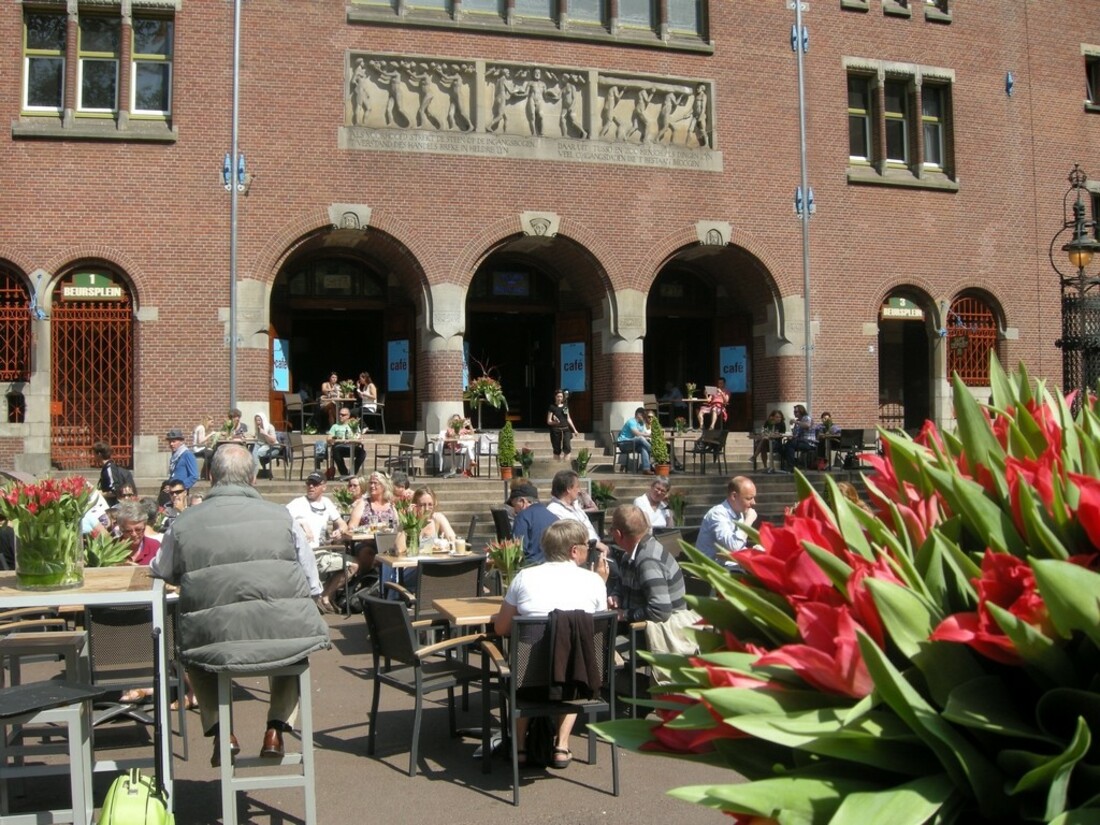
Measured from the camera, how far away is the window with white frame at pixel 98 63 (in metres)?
19.2

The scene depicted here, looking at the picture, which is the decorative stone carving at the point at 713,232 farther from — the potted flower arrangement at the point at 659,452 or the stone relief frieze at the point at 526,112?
the potted flower arrangement at the point at 659,452

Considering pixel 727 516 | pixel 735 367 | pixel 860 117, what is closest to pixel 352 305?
pixel 735 367

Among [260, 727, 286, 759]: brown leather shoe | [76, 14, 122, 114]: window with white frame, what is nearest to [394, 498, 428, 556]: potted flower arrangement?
[260, 727, 286, 759]: brown leather shoe

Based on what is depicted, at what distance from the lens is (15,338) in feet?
61.6

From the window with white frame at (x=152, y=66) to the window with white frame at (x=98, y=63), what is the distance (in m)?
0.31

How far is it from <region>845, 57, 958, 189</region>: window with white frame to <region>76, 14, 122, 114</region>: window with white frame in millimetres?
13784

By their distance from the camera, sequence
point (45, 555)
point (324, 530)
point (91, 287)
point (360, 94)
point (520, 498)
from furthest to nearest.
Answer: point (360, 94) → point (91, 287) → point (324, 530) → point (520, 498) → point (45, 555)

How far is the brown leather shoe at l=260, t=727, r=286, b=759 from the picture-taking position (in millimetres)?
5555

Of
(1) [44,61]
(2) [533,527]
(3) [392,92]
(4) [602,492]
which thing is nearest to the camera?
(2) [533,527]

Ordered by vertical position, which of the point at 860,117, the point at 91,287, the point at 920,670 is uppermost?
the point at 860,117

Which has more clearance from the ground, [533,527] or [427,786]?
[533,527]

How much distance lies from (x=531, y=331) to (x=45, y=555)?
66.0 feet

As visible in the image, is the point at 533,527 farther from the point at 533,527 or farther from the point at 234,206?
the point at 234,206

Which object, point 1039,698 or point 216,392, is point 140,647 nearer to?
point 1039,698
